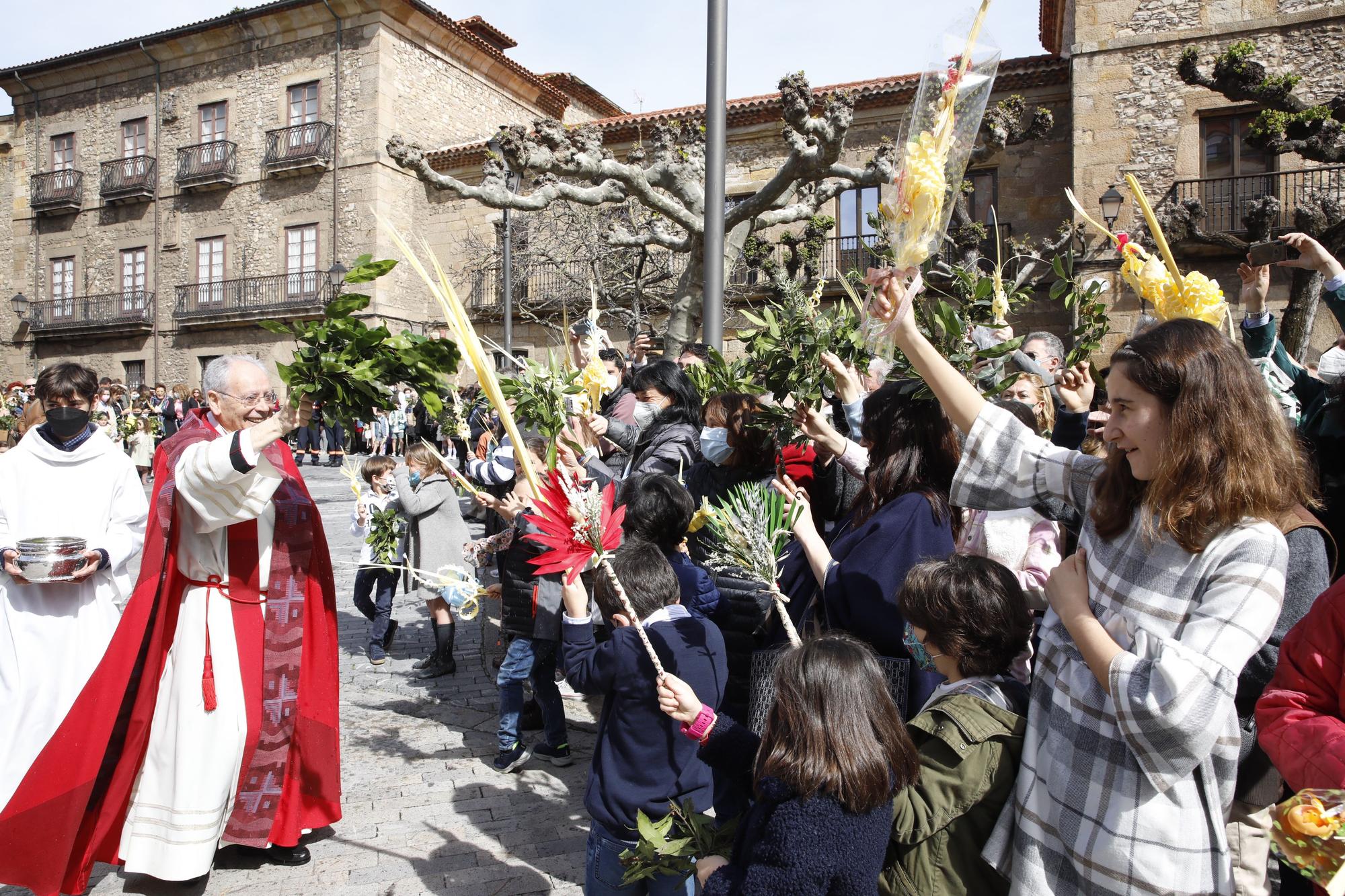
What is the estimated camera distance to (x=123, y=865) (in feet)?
11.6

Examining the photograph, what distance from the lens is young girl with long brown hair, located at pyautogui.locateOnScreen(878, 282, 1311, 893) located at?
5.28ft

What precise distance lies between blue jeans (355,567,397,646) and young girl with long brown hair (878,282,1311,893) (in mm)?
5420

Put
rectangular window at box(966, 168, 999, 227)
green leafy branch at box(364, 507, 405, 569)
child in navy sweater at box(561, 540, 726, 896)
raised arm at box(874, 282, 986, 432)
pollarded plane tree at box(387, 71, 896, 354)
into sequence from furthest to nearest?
rectangular window at box(966, 168, 999, 227) → pollarded plane tree at box(387, 71, 896, 354) → green leafy branch at box(364, 507, 405, 569) → child in navy sweater at box(561, 540, 726, 896) → raised arm at box(874, 282, 986, 432)

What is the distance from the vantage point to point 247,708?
3.54 metres

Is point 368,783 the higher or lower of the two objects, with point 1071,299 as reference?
lower

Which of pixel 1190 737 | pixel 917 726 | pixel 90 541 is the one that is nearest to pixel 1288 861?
pixel 1190 737

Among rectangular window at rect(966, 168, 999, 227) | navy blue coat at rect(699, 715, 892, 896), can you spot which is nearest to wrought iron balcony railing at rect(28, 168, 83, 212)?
rectangular window at rect(966, 168, 999, 227)

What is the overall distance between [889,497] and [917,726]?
840 millimetres

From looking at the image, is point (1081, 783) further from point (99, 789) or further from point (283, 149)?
point (283, 149)

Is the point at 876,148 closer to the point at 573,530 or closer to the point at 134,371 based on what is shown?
the point at 573,530

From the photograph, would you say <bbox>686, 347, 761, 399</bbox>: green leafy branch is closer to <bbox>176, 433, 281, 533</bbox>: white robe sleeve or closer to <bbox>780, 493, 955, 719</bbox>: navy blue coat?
<bbox>780, 493, 955, 719</bbox>: navy blue coat

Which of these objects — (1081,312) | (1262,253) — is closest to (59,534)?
(1081,312)

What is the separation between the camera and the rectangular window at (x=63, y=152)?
28891mm

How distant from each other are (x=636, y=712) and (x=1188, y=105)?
17.5m
